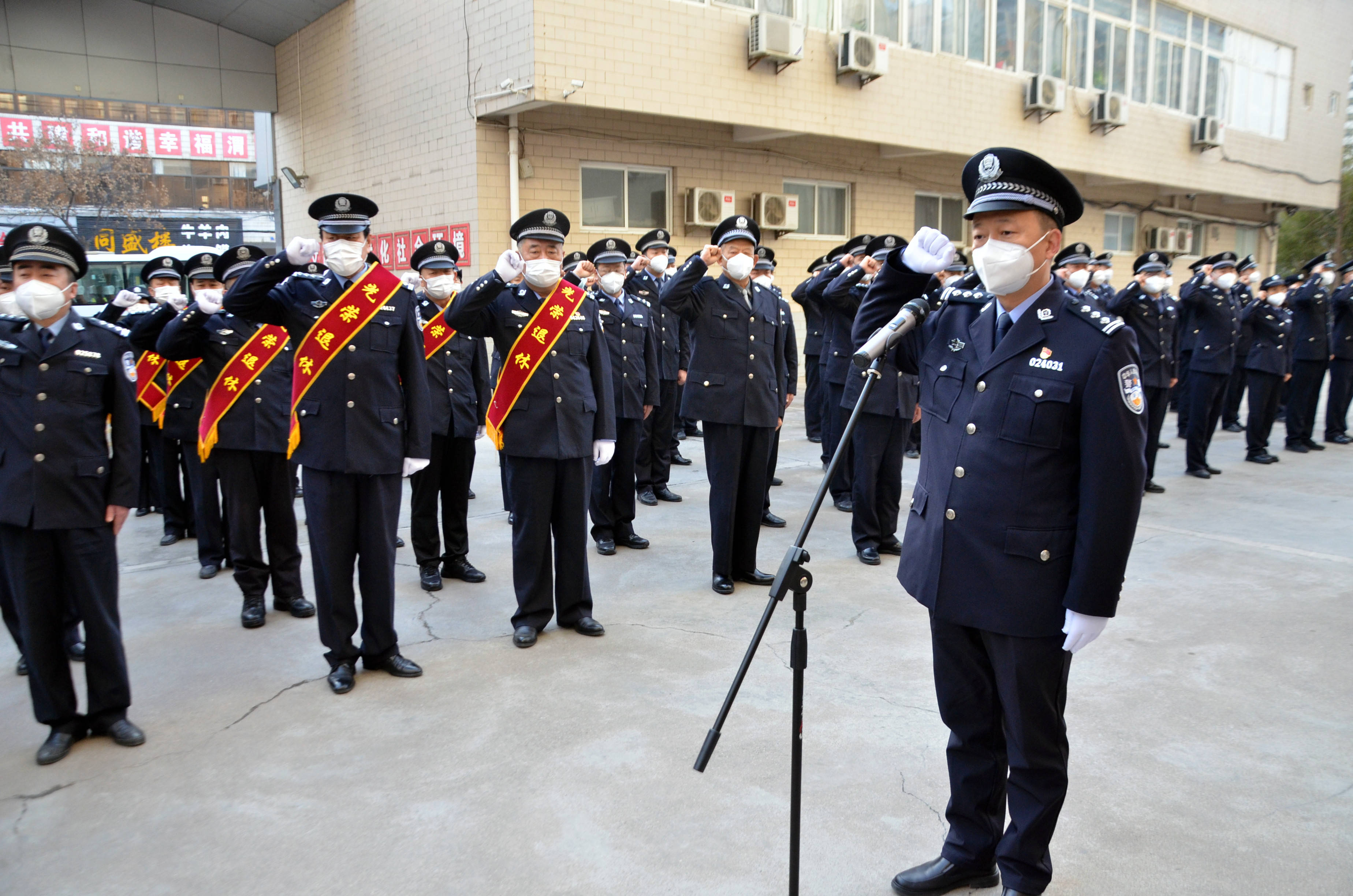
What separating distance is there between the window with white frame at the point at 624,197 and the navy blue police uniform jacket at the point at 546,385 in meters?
8.26

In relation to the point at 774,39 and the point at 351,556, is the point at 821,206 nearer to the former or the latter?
the point at 774,39

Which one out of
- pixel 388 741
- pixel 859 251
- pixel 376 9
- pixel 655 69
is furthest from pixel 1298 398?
pixel 376 9

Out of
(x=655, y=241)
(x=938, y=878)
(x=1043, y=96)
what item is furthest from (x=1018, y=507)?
(x=1043, y=96)

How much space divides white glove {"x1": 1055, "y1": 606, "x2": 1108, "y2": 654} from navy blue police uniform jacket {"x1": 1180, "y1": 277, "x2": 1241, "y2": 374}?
331 inches

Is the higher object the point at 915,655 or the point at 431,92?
the point at 431,92

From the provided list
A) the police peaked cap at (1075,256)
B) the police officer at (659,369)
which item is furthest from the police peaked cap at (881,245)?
the police peaked cap at (1075,256)

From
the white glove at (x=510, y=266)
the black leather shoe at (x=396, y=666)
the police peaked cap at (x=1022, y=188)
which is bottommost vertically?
the black leather shoe at (x=396, y=666)

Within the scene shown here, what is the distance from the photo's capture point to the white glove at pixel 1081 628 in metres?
2.33

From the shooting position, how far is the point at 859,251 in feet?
27.0

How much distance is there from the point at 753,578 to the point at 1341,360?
9660 millimetres

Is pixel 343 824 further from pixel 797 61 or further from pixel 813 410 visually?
pixel 797 61

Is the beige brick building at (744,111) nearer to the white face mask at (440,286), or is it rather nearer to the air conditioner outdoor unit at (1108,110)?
the air conditioner outdoor unit at (1108,110)

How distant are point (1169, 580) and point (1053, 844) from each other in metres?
3.46

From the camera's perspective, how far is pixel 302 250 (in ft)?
13.1
